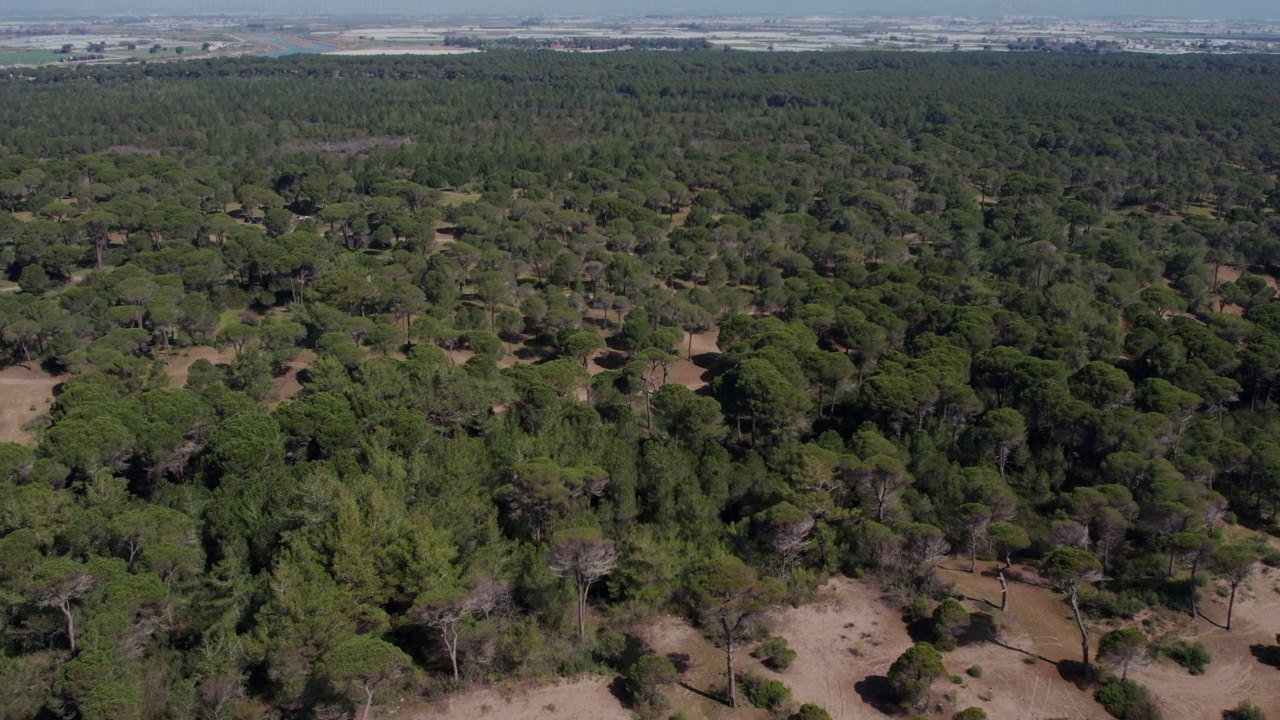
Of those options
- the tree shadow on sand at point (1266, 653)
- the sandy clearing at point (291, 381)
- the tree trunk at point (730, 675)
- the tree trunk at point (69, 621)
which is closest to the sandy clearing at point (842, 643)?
the tree trunk at point (730, 675)

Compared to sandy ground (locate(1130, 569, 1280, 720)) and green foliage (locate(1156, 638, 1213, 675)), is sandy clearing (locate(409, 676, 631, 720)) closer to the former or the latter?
sandy ground (locate(1130, 569, 1280, 720))

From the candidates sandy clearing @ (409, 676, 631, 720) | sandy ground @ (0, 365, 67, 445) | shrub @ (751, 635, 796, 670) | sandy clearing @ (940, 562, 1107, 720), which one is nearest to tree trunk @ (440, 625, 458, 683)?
sandy clearing @ (409, 676, 631, 720)

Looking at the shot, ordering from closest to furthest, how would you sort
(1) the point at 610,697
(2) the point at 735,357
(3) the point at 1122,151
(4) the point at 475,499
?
(1) the point at 610,697
(4) the point at 475,499
(2) the point at 735,357
(3) the point at 1122,151

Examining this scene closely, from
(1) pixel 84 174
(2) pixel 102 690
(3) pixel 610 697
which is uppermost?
(1) pixel 84 174

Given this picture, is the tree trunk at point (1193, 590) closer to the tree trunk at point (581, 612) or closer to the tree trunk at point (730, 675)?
the tree trunk at point (730, 675)

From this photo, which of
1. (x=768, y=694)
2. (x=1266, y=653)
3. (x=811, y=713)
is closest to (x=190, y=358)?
(x=768, y=694)

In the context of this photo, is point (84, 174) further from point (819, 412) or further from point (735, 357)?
point (819, 412)

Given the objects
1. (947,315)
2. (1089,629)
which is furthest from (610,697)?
(947,315)
